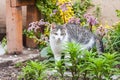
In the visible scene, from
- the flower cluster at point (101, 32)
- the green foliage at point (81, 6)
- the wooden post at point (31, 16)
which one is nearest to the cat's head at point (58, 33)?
the flower cluster at point (101, 32)

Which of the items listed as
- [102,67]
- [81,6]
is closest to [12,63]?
[102,67]

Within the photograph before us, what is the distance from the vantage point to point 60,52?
541 cm

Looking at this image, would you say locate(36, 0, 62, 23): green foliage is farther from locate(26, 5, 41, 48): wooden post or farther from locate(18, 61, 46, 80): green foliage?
locate(18, 61, 46, 80): green foliage

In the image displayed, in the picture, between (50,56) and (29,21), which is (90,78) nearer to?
(50,56)

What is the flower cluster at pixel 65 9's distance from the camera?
611cm

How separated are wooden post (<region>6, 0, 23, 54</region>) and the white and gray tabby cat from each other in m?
0.81

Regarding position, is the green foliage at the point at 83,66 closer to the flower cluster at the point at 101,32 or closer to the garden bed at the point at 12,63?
the garden bed at the point at 12,63

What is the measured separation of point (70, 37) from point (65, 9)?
74cm

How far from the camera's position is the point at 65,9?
20.0ft

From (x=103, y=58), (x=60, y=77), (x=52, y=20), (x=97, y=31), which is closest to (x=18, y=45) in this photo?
(x=52, y=20)

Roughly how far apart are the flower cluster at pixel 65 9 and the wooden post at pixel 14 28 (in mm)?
620

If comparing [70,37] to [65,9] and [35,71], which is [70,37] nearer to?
[65,9]

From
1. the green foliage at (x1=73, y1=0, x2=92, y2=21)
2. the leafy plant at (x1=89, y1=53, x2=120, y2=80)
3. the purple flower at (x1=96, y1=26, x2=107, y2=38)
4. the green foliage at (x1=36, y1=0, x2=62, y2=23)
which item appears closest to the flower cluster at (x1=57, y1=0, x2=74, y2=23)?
the green foliage at (x1=36, y1=0, x2=62, y2=23)

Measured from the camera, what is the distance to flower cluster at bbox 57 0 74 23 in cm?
611
